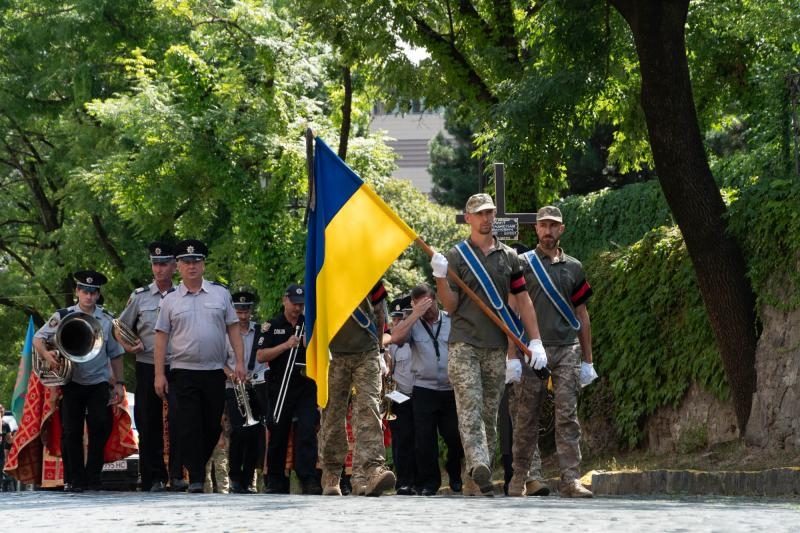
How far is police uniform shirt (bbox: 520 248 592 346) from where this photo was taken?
40.4ft

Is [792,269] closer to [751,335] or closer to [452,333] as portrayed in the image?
[751,335]

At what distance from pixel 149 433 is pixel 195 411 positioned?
120 cm

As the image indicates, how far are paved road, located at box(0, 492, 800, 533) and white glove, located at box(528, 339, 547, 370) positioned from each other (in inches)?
67.9

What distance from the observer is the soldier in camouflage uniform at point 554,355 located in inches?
482

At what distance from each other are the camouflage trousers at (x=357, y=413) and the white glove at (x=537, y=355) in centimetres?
116

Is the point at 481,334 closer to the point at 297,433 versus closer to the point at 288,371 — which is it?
the point at 297,433

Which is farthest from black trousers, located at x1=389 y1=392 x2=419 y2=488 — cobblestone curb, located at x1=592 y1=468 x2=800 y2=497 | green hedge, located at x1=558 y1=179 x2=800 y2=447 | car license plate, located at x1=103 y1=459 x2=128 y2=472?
car license plate, located at x1=103 y1=459 x2=128 y2=472

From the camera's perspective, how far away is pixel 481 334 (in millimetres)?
11531

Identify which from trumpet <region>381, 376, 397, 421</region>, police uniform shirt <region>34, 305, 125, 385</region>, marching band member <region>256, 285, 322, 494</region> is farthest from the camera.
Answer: trumpet <region>381, 376, 397, 421</region>

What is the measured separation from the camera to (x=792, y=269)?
14664 millimetres

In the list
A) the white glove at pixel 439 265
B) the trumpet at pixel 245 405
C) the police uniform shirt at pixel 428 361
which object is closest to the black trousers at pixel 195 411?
the trumpet at pixel 245 405

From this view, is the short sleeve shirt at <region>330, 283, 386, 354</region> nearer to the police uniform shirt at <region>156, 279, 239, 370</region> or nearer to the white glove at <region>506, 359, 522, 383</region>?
the white glove at <region>506, 359, 522, 383</region>

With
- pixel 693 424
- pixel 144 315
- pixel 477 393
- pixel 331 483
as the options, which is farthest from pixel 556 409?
pixel 693 424

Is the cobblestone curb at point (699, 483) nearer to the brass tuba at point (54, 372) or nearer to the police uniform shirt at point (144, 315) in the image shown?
the police uniform shirt at point (144, 315)
